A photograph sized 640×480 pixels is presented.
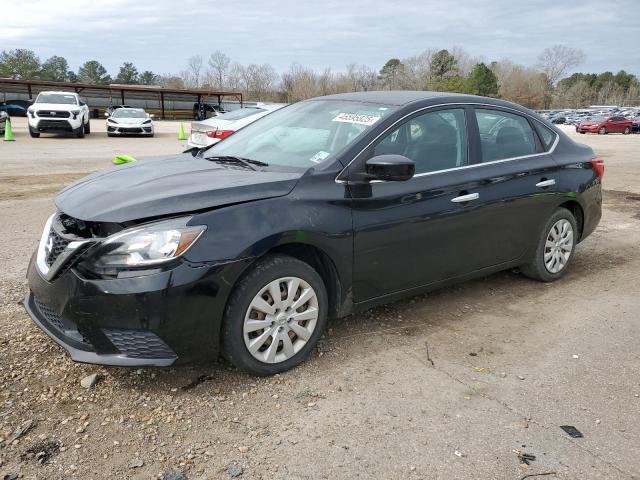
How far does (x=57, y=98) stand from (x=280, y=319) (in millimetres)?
23239

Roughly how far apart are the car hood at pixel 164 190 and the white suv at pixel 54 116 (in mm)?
20473

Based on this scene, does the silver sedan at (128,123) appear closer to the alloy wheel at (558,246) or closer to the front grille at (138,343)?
→ the alloy wheel at (558,246)

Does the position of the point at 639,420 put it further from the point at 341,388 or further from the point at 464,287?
the point at 464,287

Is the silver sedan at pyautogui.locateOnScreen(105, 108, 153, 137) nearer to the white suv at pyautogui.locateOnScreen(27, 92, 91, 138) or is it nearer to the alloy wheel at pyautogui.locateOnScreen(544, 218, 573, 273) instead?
the white suv at pyautogui.locateOnScreen(27, 92, 91, 138)

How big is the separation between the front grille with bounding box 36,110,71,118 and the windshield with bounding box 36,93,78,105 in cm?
115

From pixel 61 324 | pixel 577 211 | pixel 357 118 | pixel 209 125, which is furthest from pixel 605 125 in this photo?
pixel 61 324

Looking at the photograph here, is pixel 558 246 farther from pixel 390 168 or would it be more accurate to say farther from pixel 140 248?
pixel 140 248

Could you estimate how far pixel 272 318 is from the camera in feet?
10.7

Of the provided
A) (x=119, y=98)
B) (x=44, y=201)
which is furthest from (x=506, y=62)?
(x=44, y=201)

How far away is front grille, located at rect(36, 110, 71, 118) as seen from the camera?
21.7m

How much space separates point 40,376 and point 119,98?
5162 centimetres

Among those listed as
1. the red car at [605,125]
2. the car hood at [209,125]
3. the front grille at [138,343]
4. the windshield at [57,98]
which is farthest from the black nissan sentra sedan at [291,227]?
the red car at [605,125]

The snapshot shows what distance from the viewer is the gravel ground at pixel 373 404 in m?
2.62

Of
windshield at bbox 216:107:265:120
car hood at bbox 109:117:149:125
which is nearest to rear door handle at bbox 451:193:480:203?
windshield at bbox 216:107:265:120
